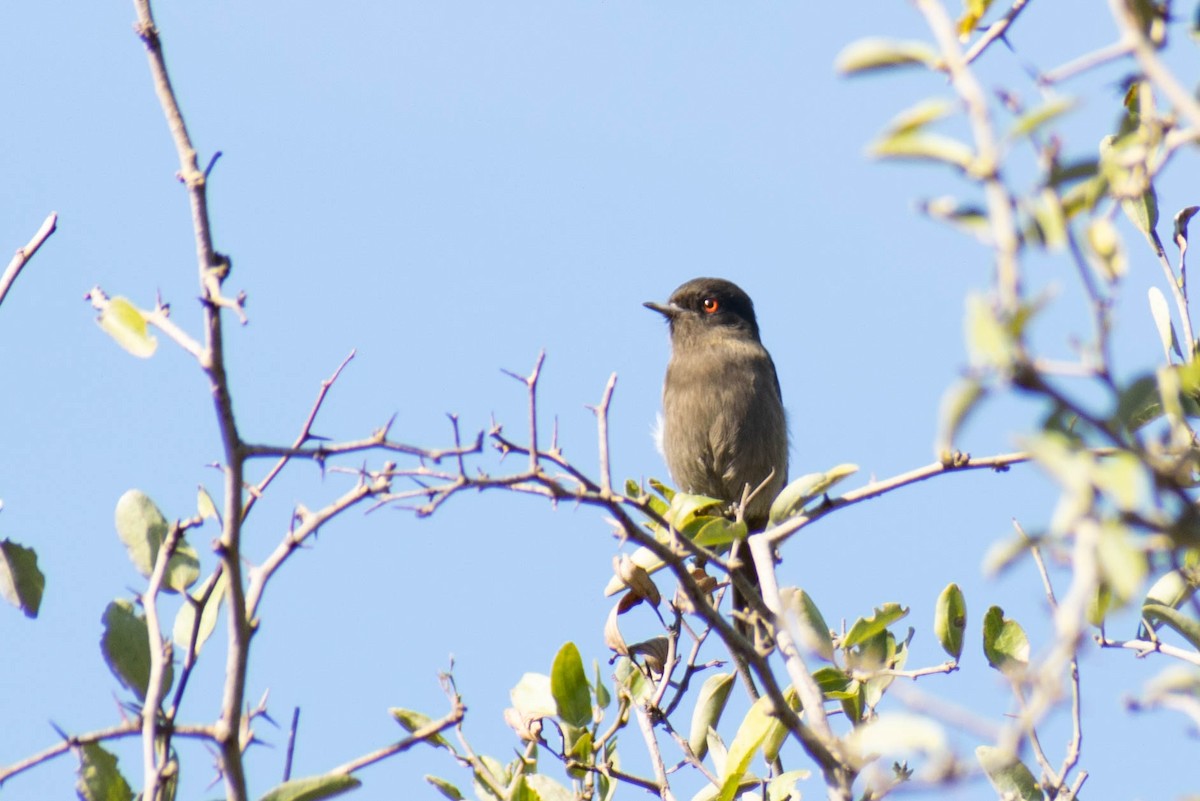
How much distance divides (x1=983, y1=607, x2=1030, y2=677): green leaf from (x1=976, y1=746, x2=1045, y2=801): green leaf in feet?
0.75

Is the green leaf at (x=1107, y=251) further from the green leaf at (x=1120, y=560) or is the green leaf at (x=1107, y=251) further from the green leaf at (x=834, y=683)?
the green leaf at (x=834, y=683)

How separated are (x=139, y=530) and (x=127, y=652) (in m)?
0.26

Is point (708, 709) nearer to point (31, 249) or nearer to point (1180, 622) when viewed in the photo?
point (1180, 622)

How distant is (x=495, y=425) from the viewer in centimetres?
282

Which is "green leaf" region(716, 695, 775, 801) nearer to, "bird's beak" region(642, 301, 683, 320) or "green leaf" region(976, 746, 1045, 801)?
"green leaf" region(976, 746, 1045, 801)

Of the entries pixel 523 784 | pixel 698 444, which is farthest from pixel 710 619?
pixel 698 444

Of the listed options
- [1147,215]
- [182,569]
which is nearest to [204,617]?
[182,569]

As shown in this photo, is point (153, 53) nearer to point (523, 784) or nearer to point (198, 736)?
point (198, 736)

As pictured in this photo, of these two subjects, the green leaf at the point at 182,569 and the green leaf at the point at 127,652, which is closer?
the green leaf at the point at 127,652

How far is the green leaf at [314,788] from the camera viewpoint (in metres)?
2.37

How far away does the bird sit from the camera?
29.5 feet

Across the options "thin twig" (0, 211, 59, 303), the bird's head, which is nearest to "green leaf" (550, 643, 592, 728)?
"thin twig" (0, 211, 59, 303)

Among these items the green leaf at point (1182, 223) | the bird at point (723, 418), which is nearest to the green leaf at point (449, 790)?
the green leaf at point (1182, 223)

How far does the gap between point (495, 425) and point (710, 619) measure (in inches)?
23.1
